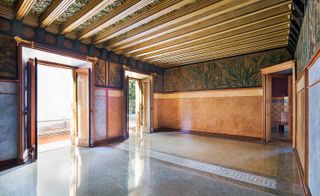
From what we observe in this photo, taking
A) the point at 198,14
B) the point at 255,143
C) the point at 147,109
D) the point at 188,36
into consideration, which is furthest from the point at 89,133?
the point at 255,143

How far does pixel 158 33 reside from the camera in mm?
4000

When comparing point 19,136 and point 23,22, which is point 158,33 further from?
A: point 19,136

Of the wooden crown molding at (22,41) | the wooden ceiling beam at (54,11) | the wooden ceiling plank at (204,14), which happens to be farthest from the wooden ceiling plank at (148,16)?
the wooden crown molding at (22,41)

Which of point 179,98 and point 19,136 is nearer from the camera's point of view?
point 19,136

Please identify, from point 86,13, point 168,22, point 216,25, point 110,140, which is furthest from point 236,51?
point 110,140

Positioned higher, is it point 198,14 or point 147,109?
point 198,14

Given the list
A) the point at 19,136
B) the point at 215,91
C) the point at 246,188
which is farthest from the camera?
the point at 215,91

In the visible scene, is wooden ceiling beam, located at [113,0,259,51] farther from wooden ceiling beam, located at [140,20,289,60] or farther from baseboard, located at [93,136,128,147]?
baseboard, located at [93,136,128,147]

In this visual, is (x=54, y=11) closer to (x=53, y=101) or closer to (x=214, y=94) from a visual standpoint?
(x=214, y=94)

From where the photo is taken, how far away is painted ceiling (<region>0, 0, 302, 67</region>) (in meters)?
2.90

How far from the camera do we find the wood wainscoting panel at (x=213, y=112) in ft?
18.5

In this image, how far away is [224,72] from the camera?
616cm

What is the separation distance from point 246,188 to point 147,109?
5.13 m

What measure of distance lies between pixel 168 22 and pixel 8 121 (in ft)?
12.4
